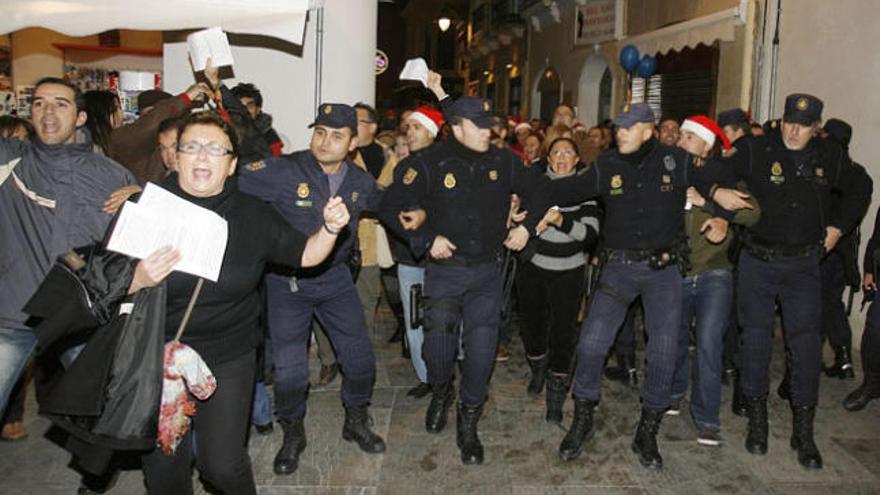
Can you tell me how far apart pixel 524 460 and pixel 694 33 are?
9.04 metres

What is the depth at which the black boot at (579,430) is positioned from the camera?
4882mm

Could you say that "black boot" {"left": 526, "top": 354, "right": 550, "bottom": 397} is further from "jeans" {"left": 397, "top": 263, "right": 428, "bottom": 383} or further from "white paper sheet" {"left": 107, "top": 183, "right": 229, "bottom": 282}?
"white paper sheet" {"left": 107, "top": 183, "right": 229, "bottom": 282}

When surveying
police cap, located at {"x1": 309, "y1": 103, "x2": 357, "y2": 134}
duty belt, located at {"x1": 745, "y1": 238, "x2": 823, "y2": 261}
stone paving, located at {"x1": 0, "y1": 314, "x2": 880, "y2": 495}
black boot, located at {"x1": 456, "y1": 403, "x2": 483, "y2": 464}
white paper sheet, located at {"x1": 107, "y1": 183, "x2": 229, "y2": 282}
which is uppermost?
police cap, located at {"x1": 309, "y1": 103, "x2": 357, "y2": 134}

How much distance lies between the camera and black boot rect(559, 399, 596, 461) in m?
4.88

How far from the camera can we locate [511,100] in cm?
2494

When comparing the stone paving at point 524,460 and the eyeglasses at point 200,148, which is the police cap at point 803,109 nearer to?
the stone paving at point 524,460

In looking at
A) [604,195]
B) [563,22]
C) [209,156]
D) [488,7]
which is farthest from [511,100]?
[209,156]

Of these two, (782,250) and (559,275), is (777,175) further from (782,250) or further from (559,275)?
(559,275)

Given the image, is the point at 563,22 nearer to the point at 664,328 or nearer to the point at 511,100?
the point at 511,100

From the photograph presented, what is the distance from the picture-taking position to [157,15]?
232 inches

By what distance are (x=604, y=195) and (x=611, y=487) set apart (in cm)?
185

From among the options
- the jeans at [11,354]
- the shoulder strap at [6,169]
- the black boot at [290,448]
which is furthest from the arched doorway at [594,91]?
the jeans at [11,354]

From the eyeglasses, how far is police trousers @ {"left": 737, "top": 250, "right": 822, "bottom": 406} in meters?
3.63

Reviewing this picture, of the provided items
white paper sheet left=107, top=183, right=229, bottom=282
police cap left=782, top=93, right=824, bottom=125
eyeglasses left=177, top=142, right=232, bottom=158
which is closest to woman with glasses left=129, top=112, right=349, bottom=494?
eyeglasses left=177, top=142, right=232, bottom=158
